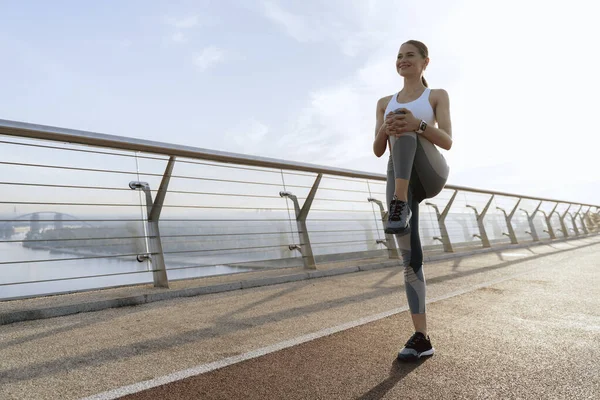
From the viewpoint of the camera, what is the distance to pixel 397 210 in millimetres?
1799

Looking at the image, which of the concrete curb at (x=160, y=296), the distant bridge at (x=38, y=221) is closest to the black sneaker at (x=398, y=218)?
the concrete curb at (x=160, y=296)

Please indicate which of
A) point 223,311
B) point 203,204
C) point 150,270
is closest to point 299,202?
point 203,204

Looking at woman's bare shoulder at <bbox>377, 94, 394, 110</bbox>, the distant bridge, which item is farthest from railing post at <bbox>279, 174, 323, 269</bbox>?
woman's bare shoulder at <bbox>377, 94, 394, 110</bbox>

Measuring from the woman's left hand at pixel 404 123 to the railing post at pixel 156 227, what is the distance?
2.37 m

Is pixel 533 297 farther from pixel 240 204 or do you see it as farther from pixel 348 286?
pixel 240 204

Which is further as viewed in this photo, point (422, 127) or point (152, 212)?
point (152, 212)

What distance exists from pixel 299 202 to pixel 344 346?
9.98 feet

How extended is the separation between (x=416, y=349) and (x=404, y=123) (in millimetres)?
950

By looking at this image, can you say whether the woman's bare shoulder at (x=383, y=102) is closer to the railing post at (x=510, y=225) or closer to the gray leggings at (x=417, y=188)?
the gray leggings at (x=417, y=188)

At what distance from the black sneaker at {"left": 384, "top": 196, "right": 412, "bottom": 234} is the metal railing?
2.29 m

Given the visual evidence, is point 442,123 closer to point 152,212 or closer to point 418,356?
point 418,356

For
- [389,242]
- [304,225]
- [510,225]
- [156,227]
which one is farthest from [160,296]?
[510,225]

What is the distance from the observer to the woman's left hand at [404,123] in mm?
1835

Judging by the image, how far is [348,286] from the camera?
3783mm
